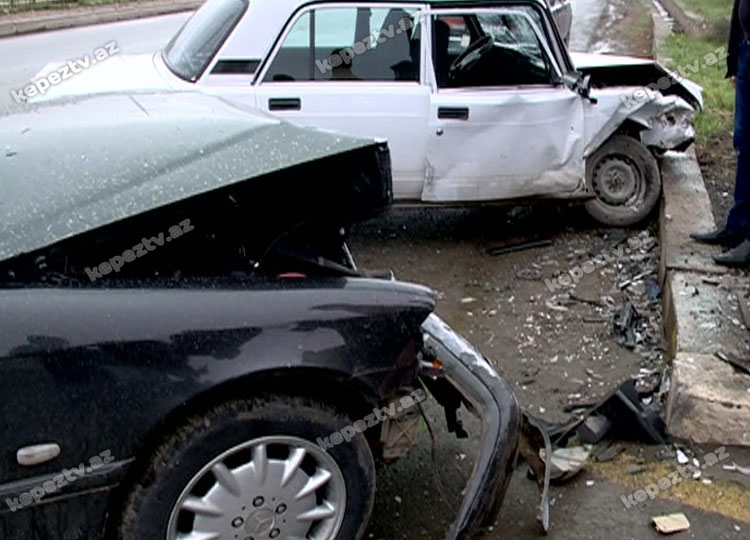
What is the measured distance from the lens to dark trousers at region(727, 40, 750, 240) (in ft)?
17.1

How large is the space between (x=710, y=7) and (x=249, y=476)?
21.5m

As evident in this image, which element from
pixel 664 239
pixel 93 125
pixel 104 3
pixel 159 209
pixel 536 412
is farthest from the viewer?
pixel 104 3

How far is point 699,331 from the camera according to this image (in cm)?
429

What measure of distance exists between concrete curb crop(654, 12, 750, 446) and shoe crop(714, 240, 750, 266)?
0.06 m

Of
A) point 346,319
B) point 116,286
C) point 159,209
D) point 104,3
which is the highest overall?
point 159,209

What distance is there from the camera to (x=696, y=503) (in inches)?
134

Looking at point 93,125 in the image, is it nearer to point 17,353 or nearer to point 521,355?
point 17,353

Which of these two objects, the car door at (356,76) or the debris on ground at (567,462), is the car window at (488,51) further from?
the debris on ground at (567,462)

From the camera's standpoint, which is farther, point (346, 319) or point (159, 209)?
point (346, 319)

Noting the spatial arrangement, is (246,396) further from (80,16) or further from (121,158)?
(80,16)

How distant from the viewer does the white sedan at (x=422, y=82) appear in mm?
5566

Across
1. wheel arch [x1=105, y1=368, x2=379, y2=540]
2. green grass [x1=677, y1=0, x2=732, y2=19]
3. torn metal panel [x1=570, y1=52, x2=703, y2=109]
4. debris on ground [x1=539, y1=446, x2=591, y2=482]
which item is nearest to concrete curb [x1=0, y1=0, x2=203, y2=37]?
torn metal panel [x1=570, y1=52, x2=703, y2=109]

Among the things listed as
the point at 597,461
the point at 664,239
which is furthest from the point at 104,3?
the point at 597,461

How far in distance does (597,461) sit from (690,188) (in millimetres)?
3503
